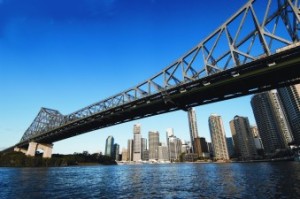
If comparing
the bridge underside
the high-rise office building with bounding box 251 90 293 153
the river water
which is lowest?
the river water

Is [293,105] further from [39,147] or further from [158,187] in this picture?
[39,147]

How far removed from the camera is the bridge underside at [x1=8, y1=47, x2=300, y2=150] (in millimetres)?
28750

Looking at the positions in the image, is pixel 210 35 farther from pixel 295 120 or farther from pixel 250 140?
pixel 250 140

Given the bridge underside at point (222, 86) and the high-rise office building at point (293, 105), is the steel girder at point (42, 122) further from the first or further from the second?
the high-rise office building at point (293, 105)

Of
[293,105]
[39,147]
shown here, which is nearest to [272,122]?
[293,105]

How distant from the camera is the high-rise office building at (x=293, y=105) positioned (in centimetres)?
13000

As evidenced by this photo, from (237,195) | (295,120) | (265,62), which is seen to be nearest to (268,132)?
(295,120)

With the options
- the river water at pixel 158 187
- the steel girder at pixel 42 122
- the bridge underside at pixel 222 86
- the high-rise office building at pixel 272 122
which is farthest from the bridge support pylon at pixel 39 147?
the high-rise office building at pixel 272 122

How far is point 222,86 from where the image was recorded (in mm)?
33938

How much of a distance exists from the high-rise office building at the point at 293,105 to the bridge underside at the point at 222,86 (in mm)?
116244

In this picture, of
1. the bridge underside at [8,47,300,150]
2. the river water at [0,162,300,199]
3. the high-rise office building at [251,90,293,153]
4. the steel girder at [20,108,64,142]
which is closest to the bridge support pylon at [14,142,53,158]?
the steel girder at [20,108,64,142]

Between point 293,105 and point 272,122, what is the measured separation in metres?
40.2

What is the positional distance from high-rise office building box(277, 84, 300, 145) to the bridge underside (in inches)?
4577

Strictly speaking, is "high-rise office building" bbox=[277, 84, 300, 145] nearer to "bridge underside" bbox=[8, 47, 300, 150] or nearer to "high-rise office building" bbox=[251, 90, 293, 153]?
"high-rise office building" bbox=[251, 90, 293, 153]
